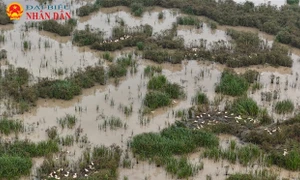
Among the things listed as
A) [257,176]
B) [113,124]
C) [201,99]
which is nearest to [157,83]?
[201,99]

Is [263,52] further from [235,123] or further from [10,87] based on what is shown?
[10,87]

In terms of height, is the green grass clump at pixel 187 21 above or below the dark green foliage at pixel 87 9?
below

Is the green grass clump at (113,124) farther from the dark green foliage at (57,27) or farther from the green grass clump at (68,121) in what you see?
the dark green foliage at (57,27)

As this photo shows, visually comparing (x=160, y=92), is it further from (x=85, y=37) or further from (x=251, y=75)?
(x=85, y=37)

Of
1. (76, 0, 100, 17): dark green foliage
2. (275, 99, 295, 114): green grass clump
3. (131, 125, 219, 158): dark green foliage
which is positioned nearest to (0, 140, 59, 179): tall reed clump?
(131, 125, 219, 158): dark green foliage

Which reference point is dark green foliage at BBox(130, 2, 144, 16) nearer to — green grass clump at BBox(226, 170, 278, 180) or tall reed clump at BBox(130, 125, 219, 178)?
tall reed clump at BBox(130, 125, 219, 178)

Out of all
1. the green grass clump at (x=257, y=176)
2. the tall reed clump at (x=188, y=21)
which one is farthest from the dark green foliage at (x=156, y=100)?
the tall reed clump at (x=188, y=21)
